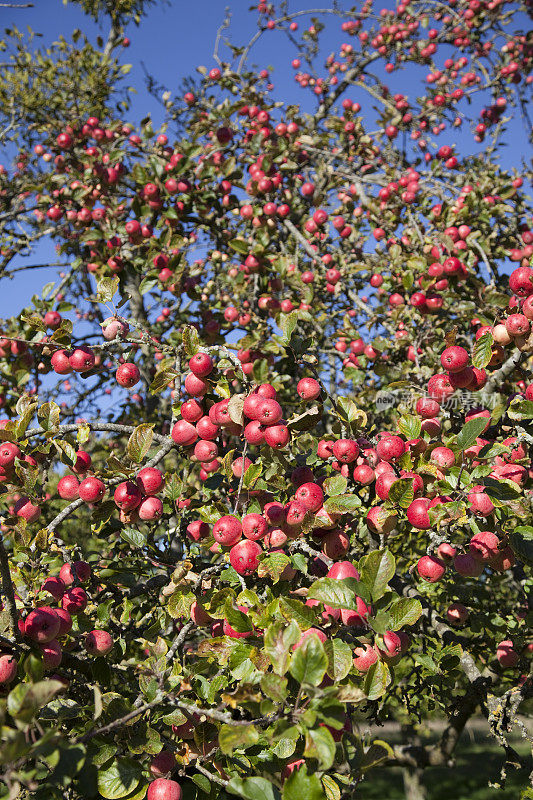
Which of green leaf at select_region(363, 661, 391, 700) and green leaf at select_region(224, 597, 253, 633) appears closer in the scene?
green leaf at select_region(363, 661, 391, 700)

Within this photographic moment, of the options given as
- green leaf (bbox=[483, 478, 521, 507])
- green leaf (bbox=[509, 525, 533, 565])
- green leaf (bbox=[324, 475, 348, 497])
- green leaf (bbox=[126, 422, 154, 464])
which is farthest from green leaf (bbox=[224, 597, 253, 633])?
green leaf (bbox=[509, 525, 533, 565])

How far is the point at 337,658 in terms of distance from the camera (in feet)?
3.75

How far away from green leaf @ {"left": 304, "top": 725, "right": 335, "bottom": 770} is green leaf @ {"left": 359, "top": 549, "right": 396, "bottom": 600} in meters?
0.36

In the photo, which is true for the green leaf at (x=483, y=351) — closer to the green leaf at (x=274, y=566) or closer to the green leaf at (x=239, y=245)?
the green leaf at (x=274, y=566)

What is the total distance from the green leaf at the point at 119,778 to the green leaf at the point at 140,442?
87 centimetres

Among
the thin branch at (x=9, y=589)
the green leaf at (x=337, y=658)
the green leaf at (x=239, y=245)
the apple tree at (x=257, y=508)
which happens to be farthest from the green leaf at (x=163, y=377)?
the green leaf at (x=239, y=245)

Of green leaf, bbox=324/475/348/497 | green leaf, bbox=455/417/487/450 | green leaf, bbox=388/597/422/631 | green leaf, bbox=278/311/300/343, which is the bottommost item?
green leaf, bbox=388/597/422/631

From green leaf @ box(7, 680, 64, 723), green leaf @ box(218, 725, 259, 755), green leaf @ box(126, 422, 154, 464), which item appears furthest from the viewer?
green leaf @ box(126, 422, 154, 464)

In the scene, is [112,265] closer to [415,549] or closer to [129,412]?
[129,412]

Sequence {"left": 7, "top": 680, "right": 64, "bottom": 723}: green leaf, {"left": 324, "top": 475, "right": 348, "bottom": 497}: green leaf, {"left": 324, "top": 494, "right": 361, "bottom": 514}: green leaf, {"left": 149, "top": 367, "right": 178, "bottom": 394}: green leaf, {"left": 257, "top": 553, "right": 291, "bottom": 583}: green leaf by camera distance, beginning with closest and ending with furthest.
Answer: {"left": 7, "top": 680, "right": 64, "bottom": 723}: green leaf → {"left": 257, "top": 553, "right": 291, "bottom": 583}: green leaf → {"left": 324, "top": 494, "right": 361, "bottom": 514}: green leaf → {"left": 324, "top": 475, "right": 348, "bottom": 497}: green leaf → {"left": 149, "top": 367, "right": 178, "bottom": 394}: green leaf

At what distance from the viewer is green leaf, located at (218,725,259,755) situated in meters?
0.98

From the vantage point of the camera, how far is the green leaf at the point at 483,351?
1.78 metres

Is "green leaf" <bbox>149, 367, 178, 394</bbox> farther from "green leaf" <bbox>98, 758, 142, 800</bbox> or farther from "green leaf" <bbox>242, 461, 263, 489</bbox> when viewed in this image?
"green leaf" <bbox>98, 758, 142, 800</bbox>

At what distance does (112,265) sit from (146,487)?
2575 millimetres
